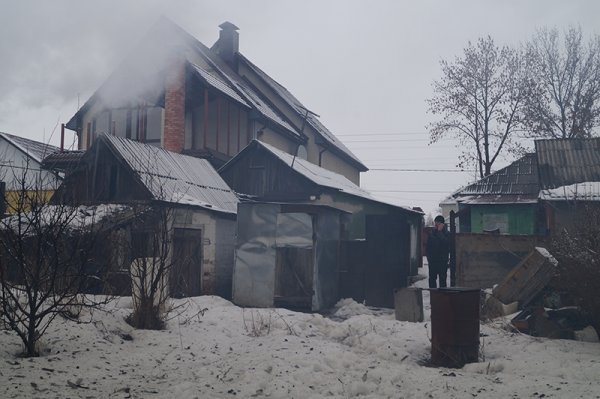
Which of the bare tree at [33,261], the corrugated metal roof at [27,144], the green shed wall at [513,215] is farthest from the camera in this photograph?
the corrugated metal roof at [27,144]

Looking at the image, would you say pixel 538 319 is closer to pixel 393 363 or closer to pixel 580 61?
pixel 393 363

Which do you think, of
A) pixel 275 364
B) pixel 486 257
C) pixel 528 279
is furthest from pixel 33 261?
pixel 486 257

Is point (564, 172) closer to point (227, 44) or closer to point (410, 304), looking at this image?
point (410, 304)

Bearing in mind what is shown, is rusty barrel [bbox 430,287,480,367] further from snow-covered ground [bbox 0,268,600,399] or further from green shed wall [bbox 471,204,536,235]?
green shed wall [bbox 471,204,536,235]

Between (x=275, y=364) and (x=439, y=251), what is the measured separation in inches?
270

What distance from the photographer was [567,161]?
1931 cm

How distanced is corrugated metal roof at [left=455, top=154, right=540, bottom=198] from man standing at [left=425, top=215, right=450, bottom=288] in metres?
11.3

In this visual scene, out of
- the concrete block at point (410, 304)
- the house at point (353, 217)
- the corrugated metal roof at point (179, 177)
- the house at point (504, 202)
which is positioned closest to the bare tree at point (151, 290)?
the concrete block at point (410, 304)

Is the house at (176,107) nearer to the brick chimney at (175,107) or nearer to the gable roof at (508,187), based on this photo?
the brick chimney at (175,107)

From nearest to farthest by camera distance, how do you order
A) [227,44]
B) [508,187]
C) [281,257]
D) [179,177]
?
[281,257]
[179,177]
[508,187]
[227,44]

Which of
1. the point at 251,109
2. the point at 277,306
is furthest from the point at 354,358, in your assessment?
the point at 251,109

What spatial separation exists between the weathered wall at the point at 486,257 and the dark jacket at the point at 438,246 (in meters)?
0.53

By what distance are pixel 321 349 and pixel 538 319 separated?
140 inches

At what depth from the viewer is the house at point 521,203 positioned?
1107cm
